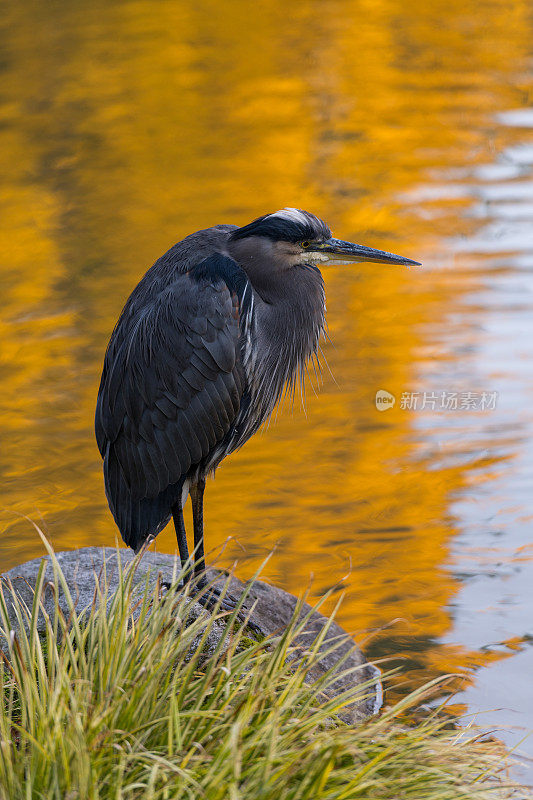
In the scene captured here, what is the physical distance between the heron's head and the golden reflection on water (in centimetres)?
119

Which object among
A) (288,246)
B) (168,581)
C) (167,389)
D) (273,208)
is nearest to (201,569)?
(168,581)

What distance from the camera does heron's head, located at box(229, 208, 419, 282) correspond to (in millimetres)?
A: 3885

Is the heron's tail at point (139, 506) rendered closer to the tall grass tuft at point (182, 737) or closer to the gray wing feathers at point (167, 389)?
the gray wing feathers at point (167, 389)

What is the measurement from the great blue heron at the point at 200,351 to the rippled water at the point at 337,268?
708 mm

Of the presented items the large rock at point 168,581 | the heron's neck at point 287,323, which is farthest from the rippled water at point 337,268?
the heron's neck at point 287,323

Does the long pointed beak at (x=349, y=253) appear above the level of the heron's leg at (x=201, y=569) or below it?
above

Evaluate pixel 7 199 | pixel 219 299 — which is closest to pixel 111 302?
pixel 7 199

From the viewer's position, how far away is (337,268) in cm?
958

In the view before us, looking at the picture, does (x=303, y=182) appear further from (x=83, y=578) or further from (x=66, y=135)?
(x=83, y=578)

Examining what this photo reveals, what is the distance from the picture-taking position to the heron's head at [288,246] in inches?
153

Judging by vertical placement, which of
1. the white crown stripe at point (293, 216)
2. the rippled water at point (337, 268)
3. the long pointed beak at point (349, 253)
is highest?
the white crown stripe at point (293, 216)

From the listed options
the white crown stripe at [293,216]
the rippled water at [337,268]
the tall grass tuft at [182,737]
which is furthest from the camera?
the rippled water at [337,268]

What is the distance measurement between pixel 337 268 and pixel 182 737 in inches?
280

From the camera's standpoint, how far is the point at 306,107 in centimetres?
1360
